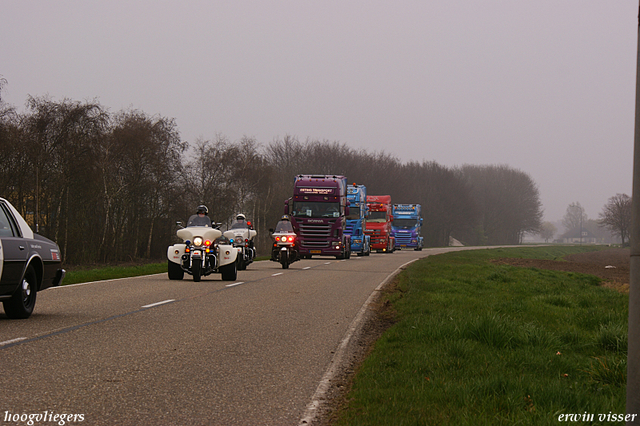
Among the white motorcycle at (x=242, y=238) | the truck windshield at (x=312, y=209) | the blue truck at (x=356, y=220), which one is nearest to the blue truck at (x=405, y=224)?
the blue truck at (x=356, y=220)

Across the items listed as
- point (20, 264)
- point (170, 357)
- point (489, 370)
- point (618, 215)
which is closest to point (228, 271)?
point (20, 264)

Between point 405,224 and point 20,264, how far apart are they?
56.7m

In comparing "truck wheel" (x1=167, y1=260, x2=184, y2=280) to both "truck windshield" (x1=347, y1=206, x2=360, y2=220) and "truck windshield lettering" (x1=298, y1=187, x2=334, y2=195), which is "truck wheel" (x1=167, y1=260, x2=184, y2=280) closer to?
"truck windshield lettering" (x1=298, y1=187, x2=334, y2=195)

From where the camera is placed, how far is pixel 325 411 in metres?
5.31

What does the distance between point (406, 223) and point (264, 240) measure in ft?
44.9

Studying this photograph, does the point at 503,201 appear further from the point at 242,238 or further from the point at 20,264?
the point at 20,264

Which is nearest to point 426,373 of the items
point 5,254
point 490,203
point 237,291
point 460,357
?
point 460,357

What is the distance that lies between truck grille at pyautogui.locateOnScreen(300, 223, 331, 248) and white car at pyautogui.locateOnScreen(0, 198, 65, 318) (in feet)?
78.3

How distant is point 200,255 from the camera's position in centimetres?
1861

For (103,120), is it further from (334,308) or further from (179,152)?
(334,308)

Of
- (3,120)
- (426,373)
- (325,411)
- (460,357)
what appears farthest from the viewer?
(3,120)

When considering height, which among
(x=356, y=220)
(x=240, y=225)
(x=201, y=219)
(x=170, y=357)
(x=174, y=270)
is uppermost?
(x=356, y=220)

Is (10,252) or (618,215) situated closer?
(10,252)

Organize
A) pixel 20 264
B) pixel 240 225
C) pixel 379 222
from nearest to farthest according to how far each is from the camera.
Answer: pixel 20 264
pixel 240 225
pixel 379 222
